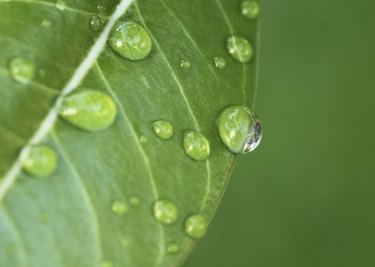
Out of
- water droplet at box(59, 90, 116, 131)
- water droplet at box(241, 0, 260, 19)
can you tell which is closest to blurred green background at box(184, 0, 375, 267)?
water droplet at box(241, 0, 260, 19)

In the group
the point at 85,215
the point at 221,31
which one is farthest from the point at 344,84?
the point at 85,215

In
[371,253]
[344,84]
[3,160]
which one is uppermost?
[3,160]

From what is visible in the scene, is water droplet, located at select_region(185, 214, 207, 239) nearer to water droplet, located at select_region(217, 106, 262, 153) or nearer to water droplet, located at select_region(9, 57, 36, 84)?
water droplet, located at select_region(217, 106, 262, 153)

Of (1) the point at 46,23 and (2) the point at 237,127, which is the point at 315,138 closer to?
(2) the point at 237,127

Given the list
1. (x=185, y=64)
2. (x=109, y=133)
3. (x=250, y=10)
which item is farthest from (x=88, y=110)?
(x=250, y=10)

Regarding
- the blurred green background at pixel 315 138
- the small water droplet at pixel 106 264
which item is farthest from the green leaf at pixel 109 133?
the blurred green background at pixel 315 138

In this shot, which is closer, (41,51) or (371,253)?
(41,51)

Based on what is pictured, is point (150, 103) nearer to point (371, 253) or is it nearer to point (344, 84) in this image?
point (344, 84)
